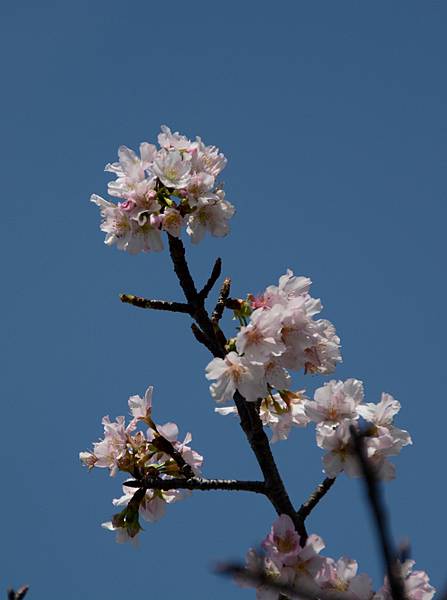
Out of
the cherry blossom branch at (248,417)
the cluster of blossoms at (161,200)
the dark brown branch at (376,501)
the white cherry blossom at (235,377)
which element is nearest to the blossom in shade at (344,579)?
the cherry blossom branch at (248,417)

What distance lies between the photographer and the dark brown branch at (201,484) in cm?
361

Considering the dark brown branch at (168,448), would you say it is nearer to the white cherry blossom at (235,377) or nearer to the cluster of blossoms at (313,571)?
the white cherry blossom at (235,377)

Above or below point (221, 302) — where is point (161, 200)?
above

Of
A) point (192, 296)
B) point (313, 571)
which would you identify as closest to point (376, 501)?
point (313, 571)

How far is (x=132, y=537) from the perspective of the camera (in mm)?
4121

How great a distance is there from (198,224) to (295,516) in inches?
61.5

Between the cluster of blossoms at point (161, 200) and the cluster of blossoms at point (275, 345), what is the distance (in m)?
Answer: 0.54

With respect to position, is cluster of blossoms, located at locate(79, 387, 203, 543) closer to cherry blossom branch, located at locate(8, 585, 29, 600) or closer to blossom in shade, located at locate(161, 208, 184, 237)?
blossom in shade, located at locate(161, 208, 184, 237)

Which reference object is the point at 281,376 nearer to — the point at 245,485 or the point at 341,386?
the point at 341,386

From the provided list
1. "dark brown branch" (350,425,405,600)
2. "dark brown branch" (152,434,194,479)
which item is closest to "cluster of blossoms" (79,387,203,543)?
"dark brown branch" (152,434,194,479)

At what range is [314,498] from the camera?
3.59m

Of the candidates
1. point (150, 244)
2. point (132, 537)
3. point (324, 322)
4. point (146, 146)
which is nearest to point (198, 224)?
point (150, 244)

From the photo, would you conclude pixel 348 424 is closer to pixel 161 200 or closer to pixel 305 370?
pixel 305 370

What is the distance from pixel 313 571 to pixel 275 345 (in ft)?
3.24
